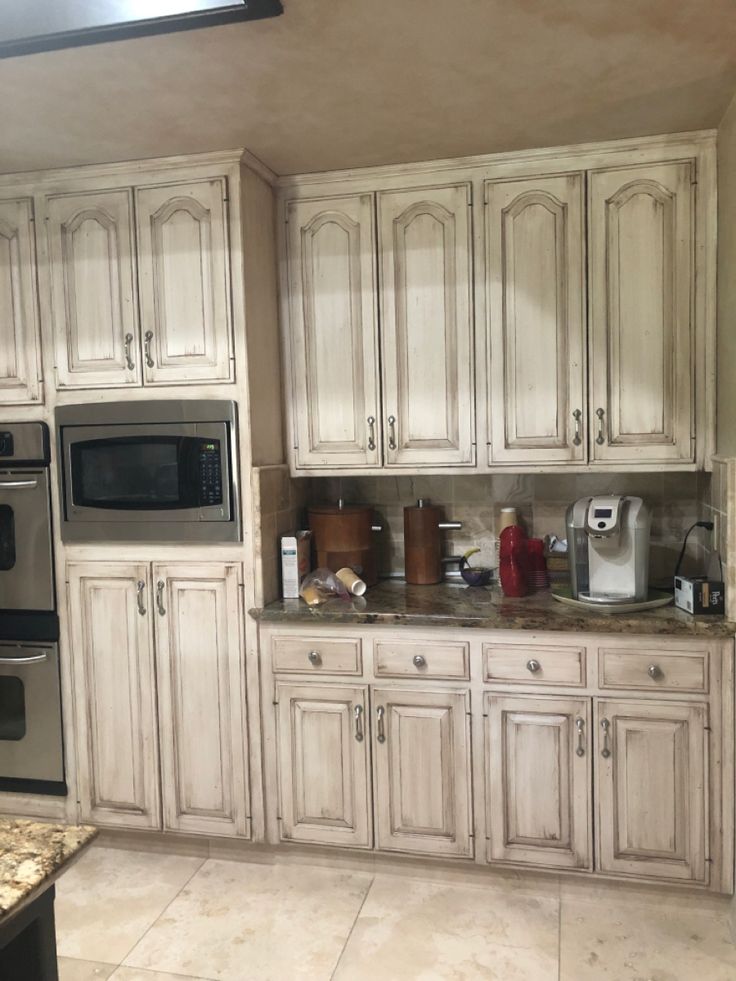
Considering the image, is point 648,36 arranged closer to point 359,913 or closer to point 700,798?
point 700,798

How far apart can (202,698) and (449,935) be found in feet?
3.53

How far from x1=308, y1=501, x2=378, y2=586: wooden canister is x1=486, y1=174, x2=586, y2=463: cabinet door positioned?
591 millimetres

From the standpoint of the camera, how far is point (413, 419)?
274 cm

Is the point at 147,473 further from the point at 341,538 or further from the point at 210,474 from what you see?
the point at 341,538

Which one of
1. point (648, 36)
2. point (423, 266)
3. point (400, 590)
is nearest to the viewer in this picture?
point (648, 36)

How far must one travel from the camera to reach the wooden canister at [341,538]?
2.89 meters

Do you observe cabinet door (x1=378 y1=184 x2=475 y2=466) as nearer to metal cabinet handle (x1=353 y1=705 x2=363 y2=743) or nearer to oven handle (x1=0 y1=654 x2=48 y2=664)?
metal cabinet handle (x1=353 y1=705 x2=363 y2=743)

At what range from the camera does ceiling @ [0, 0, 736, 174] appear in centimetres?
177

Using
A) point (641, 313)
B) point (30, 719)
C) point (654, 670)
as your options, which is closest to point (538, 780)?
point (654, 670)

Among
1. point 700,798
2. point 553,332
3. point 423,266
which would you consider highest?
point 423,266

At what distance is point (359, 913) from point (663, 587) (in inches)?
58.4

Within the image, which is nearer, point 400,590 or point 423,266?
point 423,266

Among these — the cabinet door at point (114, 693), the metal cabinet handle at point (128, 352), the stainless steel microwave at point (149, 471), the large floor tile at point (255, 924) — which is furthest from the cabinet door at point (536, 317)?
the large floor tile at point (255, 924)

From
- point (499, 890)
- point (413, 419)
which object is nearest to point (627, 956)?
point (499, 890)
